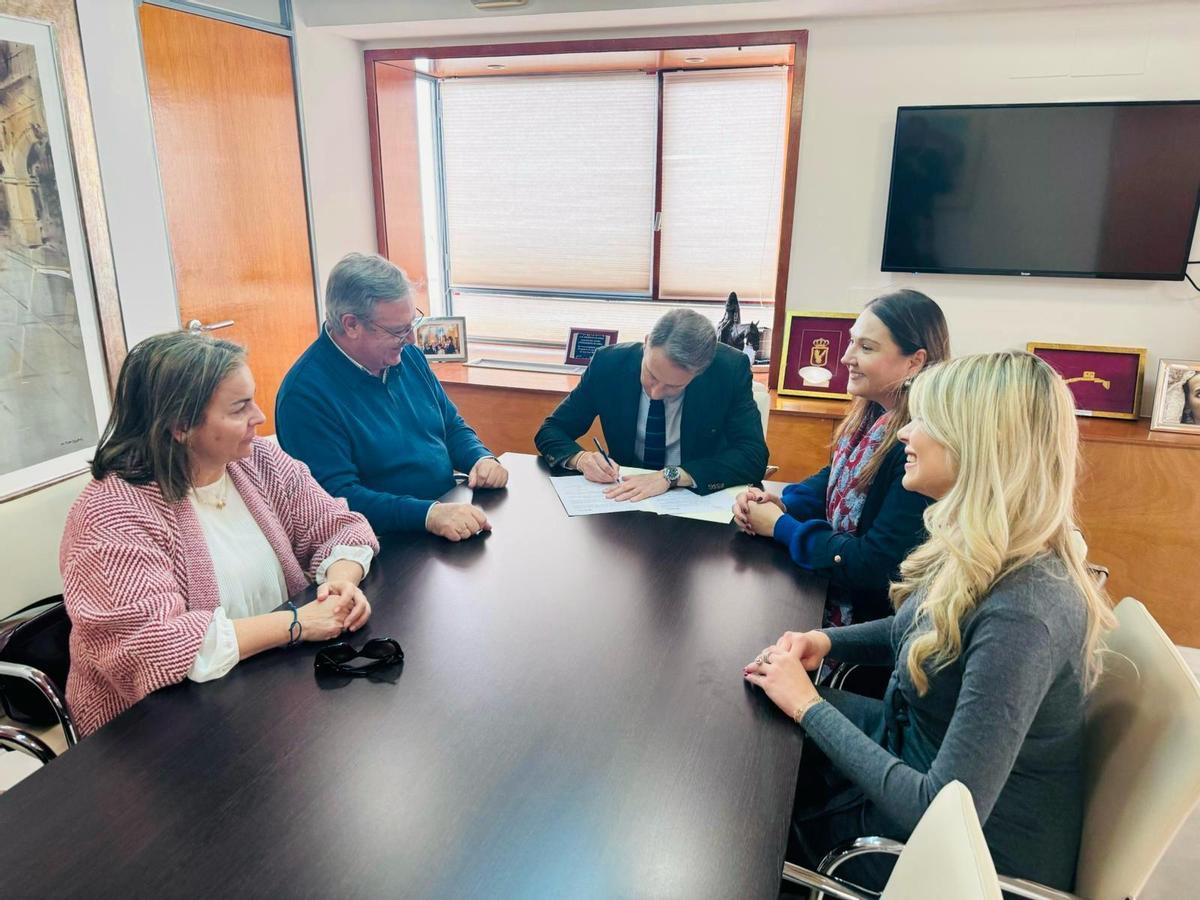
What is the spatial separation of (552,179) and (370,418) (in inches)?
97.8

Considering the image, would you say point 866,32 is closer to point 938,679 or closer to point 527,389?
point 527,389

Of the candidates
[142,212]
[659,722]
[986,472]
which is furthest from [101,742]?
[142,212]

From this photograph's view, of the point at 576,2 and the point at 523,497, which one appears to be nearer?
the point at 523,497

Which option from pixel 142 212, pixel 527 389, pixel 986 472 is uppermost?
pixel 142 212

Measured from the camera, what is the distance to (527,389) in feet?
11.6

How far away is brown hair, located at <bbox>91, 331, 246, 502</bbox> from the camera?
1.31m

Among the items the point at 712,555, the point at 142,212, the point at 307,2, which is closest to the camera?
the point at 712,555

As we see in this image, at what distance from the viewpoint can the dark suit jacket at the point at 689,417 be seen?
216cm

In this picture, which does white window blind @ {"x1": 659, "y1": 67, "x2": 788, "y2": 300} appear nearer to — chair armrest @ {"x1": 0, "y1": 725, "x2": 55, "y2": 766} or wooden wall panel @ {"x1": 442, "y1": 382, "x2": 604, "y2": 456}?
wooden wall panel @ {"x1": 442, "y1": 382, "x2": 604, "y2": 456}

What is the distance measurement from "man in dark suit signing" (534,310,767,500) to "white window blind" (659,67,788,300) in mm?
1548

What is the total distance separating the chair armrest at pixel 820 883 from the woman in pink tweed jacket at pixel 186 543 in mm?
788

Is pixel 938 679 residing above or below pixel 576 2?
below

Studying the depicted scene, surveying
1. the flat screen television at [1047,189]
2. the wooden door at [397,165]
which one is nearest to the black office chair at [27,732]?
the wooden door at [397,165]

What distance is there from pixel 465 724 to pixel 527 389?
8.33ft
